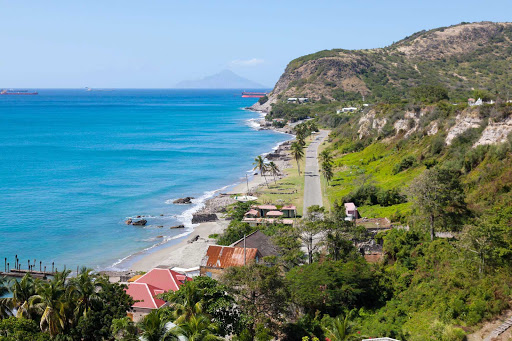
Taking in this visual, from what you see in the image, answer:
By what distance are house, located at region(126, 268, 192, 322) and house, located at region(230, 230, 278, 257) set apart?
19.1 ft

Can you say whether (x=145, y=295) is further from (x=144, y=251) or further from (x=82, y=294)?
(x=144, y=251)

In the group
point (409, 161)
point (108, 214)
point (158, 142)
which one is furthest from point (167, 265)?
point (158, 142)

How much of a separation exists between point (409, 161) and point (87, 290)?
1927 inches

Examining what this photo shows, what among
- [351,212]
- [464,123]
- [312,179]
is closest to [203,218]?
[351,212]

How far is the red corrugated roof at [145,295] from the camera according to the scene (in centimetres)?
3108

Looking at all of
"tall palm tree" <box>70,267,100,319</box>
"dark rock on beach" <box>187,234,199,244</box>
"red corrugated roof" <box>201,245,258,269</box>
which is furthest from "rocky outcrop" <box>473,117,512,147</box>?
"tall palm tree" <box>70,267,100,319</box>

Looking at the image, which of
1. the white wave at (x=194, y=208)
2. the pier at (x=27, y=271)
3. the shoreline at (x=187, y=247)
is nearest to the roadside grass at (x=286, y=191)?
the shoreline at (x=187, y=247)

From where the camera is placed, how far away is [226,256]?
36.7 m

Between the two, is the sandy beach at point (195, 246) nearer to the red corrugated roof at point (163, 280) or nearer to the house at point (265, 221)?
the house at point (265, 221)

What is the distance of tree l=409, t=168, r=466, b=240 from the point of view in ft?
120

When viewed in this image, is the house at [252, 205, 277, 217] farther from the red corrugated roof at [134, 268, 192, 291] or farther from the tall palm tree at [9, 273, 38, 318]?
the tall palm tree at [9, 273, 38, 318]

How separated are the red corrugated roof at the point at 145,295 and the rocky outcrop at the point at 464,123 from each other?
42.7 meters

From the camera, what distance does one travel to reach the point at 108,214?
2434 inches

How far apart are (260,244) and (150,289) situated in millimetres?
10998
